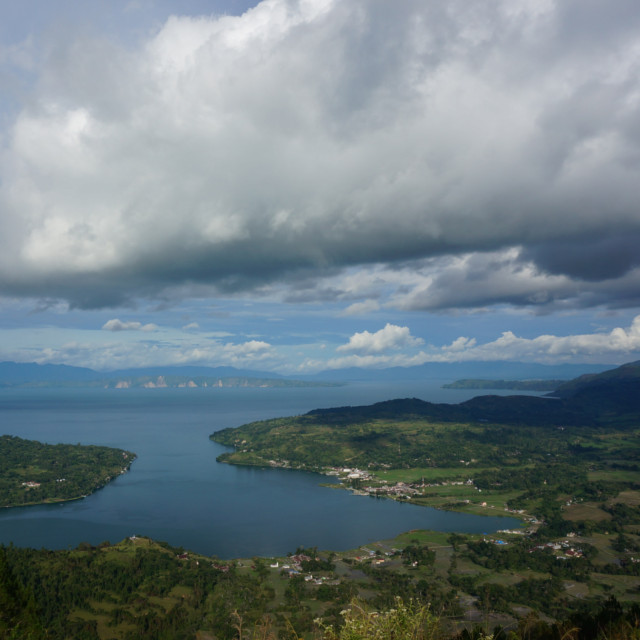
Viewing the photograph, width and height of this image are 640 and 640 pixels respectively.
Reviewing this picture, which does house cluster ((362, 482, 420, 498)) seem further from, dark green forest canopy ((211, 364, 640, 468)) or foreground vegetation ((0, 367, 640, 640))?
dark green forest canopy ((211, 364, 640, 468))

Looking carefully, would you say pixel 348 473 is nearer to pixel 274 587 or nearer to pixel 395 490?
pixel 395 490

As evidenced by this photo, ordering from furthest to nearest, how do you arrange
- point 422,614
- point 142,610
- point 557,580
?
point 557,580
point 142,610
point 422,614

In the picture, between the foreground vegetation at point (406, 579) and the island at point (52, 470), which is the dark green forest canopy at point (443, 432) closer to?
the foreground vegetation at point (406, 579)

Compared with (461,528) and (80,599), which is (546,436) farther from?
(80,599)

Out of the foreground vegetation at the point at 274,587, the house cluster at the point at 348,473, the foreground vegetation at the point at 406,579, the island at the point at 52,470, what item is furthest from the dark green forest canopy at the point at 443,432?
the foreground vegetation at the point at 274,587

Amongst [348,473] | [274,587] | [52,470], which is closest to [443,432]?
[348,473]

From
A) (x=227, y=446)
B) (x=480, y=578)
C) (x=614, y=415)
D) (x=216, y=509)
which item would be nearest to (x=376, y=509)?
(x=216, y=509)

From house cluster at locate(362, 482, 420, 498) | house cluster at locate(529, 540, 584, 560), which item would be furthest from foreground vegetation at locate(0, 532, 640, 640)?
house cluster at locate(362, 482, 420, 498)

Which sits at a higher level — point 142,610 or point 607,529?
point 142,610
